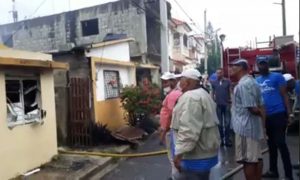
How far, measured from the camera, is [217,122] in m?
4.28

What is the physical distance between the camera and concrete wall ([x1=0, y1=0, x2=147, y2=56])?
80.6 ft

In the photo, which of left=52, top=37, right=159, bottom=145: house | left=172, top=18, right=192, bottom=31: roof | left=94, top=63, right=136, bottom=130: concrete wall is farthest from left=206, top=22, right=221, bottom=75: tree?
left=52, top=37, right=159, bottom=145: house

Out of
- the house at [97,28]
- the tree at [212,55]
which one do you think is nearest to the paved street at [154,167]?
the house at [97,28]

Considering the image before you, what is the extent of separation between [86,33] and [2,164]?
20.9 m

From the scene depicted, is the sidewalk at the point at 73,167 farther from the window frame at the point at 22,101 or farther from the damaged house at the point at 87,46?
the damaged house at the point at 87,46

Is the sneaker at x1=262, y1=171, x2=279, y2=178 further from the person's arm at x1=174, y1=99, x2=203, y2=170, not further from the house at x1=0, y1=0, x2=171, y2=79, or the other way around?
the house at x1=0, y1=0, x2=171, y2=79

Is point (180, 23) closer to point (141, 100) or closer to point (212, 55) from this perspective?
point (212, 55)

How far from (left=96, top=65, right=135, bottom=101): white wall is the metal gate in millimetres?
1124

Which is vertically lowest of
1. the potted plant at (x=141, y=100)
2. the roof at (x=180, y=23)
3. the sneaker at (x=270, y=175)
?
the sneaker at (x=270, y=175)

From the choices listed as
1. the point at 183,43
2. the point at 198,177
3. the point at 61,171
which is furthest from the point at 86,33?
the point at 198,177

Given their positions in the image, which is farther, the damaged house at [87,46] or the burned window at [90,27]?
the burned window at [90,27]

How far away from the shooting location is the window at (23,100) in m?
7.85

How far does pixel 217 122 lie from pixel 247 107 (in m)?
1.24

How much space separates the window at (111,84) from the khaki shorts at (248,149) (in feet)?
26.0
